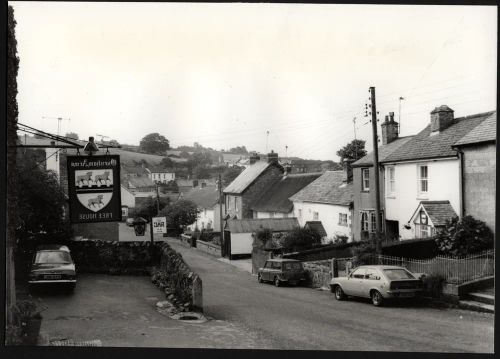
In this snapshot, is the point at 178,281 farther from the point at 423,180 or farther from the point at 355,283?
the point at 423,180

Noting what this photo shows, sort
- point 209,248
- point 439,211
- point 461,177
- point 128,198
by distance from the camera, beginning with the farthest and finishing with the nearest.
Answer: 1. point 209,248
2. point 128,198
3. point 439,211
4. point 461,177

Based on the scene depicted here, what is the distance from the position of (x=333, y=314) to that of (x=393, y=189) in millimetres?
15323

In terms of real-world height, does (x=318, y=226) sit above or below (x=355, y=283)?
above

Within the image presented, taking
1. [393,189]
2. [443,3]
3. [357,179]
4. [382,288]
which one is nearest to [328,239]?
[357,179]

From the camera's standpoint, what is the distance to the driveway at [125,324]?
1288 centimetres

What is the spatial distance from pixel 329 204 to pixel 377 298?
20.1m

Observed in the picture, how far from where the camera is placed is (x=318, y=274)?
25016 mm

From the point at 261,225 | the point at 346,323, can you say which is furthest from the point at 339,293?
the point at 261,225

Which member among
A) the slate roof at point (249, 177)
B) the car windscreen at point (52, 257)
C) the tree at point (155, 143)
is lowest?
the car windscreen at point (52, 257)

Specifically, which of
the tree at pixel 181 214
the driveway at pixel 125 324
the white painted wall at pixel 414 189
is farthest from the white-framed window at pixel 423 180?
the tree at pixel 181 214

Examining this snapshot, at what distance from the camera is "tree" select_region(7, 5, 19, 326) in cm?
1070

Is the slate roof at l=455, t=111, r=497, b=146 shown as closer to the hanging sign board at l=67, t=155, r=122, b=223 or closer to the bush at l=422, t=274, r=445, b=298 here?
the bush at l=422, t=274, r=445, b=298

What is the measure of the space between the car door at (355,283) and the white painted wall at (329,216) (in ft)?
50.6

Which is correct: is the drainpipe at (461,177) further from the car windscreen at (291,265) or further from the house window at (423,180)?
the car windscreen at (291,265)
